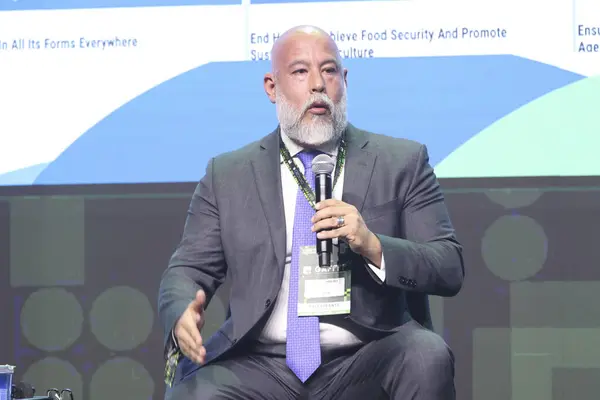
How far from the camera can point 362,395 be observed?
2.09 metres

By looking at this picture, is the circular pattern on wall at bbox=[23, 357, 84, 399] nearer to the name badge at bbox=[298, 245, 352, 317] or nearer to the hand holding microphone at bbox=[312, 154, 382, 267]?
the name badge at bbox=[298, 245, 352, 317]

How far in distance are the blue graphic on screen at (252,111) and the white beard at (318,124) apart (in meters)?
1.14

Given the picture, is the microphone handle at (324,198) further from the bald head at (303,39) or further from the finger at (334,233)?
the bald head at (303,39)

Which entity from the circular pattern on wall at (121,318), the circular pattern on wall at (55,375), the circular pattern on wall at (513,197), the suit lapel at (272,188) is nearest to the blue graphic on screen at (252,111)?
the circular pattern on wall at (513,197)

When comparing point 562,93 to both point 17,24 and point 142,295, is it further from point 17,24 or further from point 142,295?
point 17,24

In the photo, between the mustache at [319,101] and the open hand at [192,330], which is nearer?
the open hand at [192,330]

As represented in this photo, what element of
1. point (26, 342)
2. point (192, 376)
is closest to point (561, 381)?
point (192, 376)

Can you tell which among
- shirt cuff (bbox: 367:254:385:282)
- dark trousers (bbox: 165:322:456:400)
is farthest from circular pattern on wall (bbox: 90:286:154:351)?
shirt cuff (bbox: 367:254:385:282)

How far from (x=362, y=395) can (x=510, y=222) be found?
1.73m

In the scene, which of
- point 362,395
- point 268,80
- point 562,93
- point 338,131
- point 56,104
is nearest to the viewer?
point 362,395

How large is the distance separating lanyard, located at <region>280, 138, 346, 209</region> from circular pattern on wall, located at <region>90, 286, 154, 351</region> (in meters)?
1.59

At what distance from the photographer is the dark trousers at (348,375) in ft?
6.47

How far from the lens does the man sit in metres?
2.06

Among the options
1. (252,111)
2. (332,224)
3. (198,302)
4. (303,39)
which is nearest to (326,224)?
(332,224)
